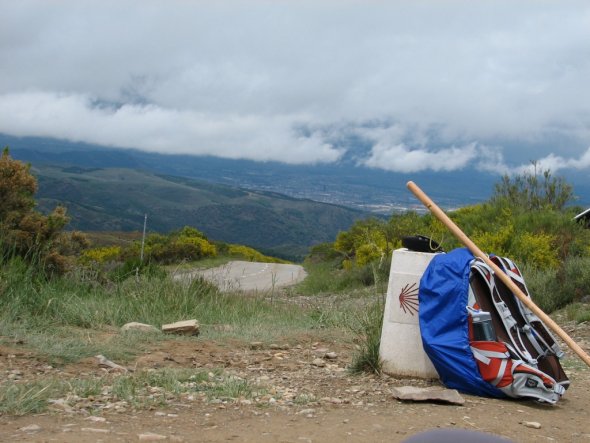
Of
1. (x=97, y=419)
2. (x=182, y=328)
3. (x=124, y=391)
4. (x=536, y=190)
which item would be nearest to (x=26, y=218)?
(x=182, y=328)

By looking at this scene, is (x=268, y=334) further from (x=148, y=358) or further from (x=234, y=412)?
(x=234, y=412)

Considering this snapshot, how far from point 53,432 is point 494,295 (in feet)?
11.1

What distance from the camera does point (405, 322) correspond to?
616 cm

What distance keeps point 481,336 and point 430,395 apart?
600mm

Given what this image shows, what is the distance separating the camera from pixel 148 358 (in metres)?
6.86

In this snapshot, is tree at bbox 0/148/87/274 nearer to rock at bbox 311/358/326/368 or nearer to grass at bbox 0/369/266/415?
rock at bbox 311/358/326/368

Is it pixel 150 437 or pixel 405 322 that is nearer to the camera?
pixel 150 437

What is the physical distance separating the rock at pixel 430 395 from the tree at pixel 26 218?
7.90 meters

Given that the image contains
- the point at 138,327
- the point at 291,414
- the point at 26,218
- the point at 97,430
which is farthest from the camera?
the point at 26,218

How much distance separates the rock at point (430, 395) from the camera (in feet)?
17.7

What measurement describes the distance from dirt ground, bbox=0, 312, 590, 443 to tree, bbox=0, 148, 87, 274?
237 inches

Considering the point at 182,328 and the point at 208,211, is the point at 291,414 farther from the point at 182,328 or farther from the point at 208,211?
the point at 208,211

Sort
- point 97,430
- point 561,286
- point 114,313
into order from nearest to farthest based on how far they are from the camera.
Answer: point 97,430 < point 114,313 < point 561,286

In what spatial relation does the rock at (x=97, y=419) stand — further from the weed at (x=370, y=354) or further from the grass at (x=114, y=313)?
the weed at (x=370, y=354)
